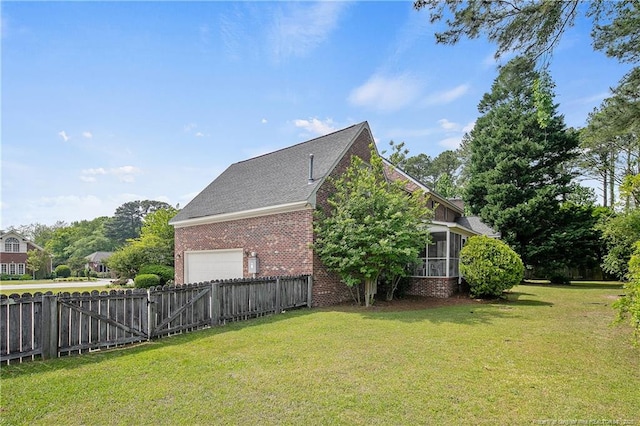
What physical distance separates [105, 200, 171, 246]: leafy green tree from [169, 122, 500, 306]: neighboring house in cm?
5455

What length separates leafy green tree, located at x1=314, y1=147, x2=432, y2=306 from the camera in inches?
405

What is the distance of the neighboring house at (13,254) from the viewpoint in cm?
4050

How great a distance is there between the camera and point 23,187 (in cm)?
1083

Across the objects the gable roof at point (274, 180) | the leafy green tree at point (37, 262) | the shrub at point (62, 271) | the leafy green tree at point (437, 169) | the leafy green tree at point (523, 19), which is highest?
the leafy green tree at point (437, 169)

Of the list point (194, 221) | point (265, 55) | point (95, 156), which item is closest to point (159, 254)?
point (194, 221)

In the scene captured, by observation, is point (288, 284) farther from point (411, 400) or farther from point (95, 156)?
point (95, 156)

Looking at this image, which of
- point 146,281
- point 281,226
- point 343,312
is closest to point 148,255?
point 146,281

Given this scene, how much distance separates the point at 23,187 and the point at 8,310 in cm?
774

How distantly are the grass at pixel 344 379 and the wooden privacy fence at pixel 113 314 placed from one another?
1.00 ft

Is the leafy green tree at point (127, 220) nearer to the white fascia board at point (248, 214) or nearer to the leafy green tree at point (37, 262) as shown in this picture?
the leafy green tree at point (37, 262)

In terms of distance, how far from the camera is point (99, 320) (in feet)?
20.2

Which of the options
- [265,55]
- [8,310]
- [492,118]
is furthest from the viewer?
[492,118]

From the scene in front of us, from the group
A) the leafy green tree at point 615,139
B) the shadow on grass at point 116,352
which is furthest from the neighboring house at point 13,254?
the leafy green tree at point 615,139

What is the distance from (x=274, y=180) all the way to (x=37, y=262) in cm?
4038
